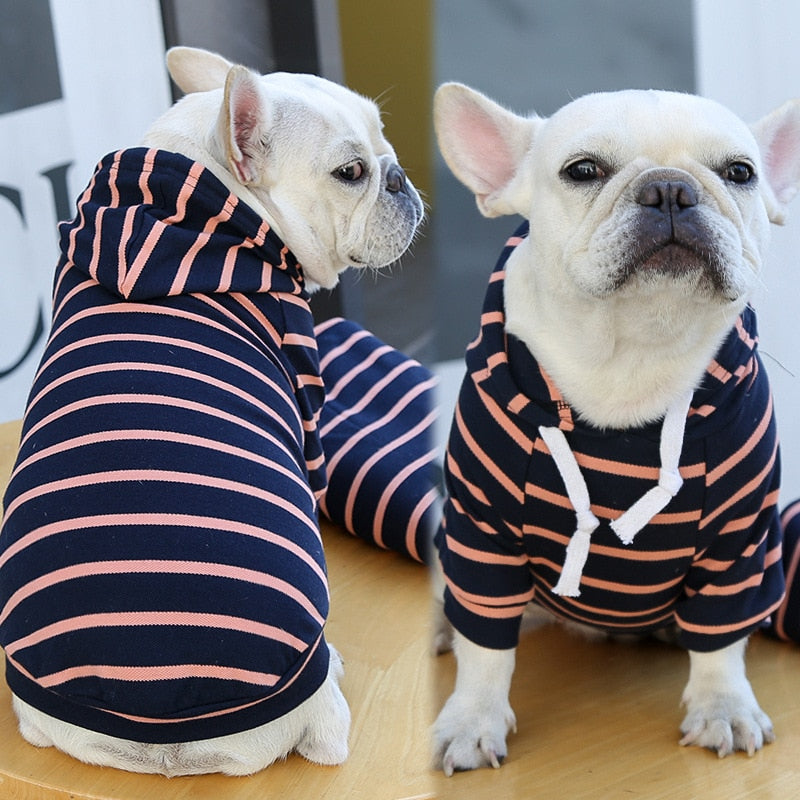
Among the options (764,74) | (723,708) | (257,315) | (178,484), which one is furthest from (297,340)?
(764,74)

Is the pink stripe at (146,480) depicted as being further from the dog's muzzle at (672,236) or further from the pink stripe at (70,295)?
the dog's muzzle at (672,236)

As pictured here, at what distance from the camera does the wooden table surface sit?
38.7 inches

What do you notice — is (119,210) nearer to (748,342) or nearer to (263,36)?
(748,342)

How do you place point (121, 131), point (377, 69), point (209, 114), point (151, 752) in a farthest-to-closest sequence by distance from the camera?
point (121, 131) → point (377, 69) → point (209, 114) → point (151, 752)

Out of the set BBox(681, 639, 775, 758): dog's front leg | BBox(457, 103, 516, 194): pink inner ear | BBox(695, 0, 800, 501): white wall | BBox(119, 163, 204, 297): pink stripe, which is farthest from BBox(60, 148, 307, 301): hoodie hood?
BBox(695, 0, 800, 501): white wall

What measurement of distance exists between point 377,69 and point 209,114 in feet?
1.49

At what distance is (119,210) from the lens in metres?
1.09

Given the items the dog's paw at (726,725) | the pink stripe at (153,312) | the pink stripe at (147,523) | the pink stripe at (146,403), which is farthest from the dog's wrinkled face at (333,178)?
the dog's paw at (726,725)

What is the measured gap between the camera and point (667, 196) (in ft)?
3.12

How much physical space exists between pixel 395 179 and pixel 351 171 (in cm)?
8

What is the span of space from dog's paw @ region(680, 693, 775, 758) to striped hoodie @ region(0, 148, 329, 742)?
412 millimetres

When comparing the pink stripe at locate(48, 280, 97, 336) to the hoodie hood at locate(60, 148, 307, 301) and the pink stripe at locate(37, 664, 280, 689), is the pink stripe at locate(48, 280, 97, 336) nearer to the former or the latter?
the hoodie hood at locate(60, 148, 307, 301)

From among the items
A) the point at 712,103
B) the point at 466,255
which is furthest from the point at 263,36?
the point at 712,103

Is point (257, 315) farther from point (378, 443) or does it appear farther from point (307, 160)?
point (378, 443)
